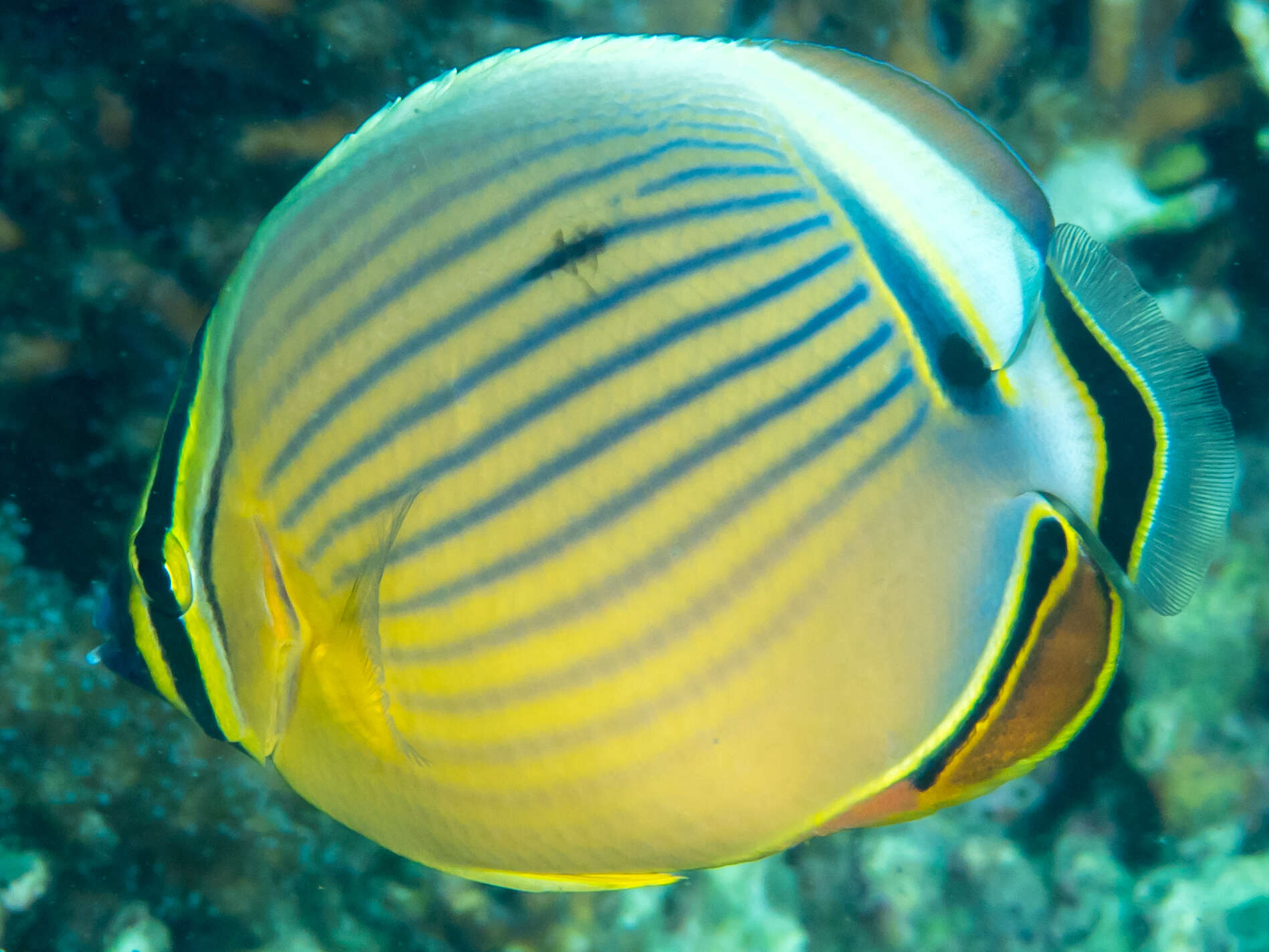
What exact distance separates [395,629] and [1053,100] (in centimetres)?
185

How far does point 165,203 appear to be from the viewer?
6.28ft

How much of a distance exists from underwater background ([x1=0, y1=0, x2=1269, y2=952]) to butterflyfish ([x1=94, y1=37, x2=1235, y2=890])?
1.02m

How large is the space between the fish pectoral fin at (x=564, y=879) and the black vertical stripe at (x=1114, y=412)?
2.35ft

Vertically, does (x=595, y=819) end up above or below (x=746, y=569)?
below

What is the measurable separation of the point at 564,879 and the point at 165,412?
1492 mm

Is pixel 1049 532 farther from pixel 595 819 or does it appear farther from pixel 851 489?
pixel 595 819

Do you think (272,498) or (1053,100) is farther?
(1053,100)

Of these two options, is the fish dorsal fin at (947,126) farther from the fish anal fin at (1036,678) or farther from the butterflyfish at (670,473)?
the fish anal fin at (1036,678)

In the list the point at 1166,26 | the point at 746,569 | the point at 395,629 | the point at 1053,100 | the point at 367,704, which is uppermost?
the point at 1166,26

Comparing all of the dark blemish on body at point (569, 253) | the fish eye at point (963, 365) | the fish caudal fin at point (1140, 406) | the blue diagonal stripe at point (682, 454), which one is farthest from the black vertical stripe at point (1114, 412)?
the dark blemish on body at point (569, 253)

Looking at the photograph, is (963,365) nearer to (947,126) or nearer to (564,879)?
(947,126)

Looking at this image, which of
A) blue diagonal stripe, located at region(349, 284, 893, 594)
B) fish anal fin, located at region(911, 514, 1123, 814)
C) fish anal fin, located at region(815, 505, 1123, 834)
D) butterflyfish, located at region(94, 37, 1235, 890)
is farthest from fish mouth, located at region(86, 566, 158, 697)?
fish anal fin, located at region(911, 514, 1123, 814)

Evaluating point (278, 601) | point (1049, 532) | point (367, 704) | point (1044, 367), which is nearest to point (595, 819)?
point (367, 704)

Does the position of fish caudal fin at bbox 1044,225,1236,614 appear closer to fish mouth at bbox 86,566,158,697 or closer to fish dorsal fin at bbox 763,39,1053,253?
fish dorsal fin at bbox 763,39,1053,253
